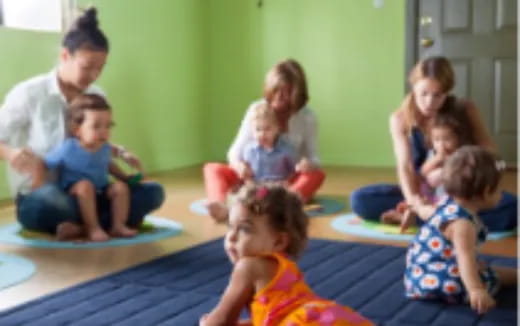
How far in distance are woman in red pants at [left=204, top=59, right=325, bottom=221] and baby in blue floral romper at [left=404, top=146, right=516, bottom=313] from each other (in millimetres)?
1382

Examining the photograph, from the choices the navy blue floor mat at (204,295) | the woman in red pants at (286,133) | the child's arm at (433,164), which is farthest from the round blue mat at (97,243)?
the child's arm at (433,164)

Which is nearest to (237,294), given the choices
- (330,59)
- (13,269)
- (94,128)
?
(13,269)

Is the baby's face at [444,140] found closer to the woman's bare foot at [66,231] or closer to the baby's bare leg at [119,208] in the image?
the baby's bare leg at [119,208]

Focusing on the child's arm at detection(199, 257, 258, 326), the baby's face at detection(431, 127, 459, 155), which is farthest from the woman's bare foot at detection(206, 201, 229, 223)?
the child's arm at detection(199, 257, 258, 326)

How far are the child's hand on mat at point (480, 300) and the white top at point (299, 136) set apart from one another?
164 cm

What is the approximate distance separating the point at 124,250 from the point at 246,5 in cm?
312

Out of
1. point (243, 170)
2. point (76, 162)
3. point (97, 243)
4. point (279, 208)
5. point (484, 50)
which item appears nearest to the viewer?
point (279, 208)

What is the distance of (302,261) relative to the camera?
2.11 meters

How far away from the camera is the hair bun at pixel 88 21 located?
2.55 meters

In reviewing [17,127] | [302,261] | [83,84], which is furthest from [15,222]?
[302,261]

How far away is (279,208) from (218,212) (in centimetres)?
150

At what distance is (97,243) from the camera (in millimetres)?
2420

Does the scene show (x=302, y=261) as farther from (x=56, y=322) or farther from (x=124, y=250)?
(x=56, y=322)

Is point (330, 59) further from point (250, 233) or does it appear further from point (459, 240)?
point (250, 233)
